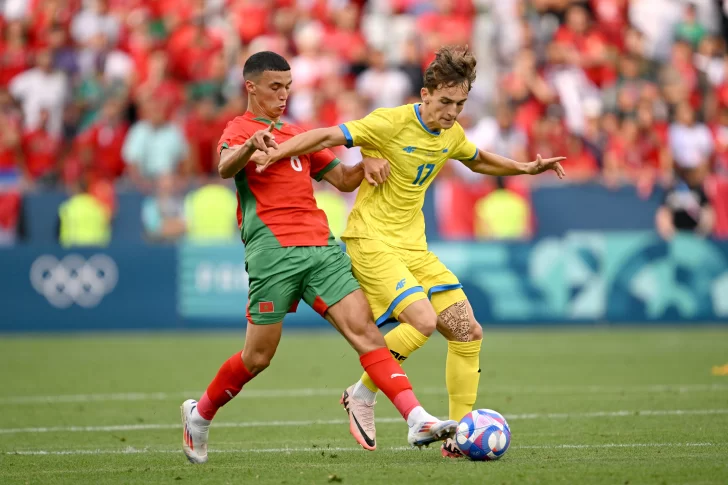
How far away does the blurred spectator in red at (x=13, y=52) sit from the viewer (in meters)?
19.2

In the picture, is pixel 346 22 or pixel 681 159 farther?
pixel 346 22

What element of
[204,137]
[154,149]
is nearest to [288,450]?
[154,149]

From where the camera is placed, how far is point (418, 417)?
643cm

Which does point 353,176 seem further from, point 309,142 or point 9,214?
point 9,214

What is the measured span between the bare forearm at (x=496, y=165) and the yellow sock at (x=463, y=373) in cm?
125

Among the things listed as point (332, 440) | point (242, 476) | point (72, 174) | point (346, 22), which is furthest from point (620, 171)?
point (242, 476)

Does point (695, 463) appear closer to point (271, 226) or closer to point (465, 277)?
point (271, 226)

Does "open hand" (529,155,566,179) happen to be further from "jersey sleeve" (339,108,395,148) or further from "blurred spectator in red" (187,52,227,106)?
"blurred spectator in red" (187,52,227,106)

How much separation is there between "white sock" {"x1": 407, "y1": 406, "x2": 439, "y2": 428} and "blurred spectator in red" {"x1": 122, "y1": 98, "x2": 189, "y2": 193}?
37.9ft

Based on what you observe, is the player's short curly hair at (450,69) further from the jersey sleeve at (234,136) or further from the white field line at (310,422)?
the white field line at (310,422)

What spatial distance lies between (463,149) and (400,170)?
0.51 metres

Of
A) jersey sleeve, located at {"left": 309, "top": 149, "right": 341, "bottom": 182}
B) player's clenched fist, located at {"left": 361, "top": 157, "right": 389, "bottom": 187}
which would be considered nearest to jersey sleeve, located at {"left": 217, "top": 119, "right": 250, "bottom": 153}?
jersey sleeve, located at {"left": 309, "top": 149, "right": 341, "bottom": 182}

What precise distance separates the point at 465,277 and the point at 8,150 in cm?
719

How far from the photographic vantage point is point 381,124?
7.10m
